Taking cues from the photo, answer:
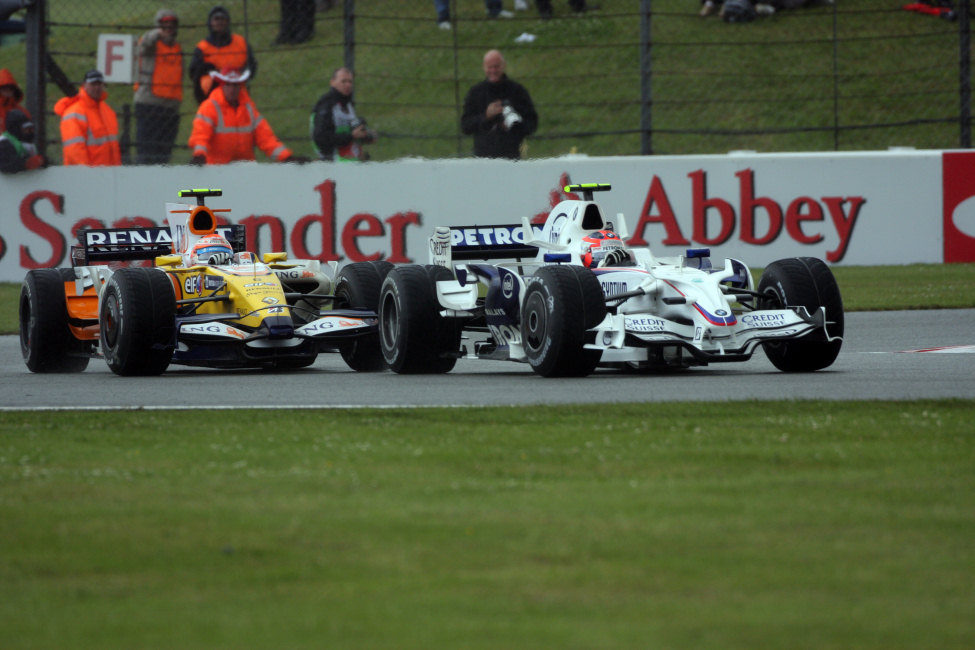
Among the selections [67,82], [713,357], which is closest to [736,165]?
[67,82]

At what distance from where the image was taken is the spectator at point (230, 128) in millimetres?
19891

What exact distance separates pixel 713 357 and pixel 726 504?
187 inches

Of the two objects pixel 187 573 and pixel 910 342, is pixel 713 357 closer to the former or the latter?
pixel 910 342

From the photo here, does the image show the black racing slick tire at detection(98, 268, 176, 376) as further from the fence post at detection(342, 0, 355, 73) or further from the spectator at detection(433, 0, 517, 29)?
the spectator at detection(433, 0, 517, 29)

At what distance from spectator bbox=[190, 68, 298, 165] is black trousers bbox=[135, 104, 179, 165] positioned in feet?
1.01

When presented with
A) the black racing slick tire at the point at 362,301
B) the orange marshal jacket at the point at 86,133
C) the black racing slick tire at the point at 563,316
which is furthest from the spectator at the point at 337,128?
the black racing slick tire at the point at 563,316

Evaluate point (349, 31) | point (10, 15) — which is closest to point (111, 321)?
point (349, 31)

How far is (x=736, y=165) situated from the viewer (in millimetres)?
20203

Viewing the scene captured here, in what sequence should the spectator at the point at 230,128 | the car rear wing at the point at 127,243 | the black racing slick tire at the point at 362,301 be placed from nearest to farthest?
the black racing slick tire at the point at 362,301 → the car rear wing at the point at 127,243 → the spectator at the point at 230,128

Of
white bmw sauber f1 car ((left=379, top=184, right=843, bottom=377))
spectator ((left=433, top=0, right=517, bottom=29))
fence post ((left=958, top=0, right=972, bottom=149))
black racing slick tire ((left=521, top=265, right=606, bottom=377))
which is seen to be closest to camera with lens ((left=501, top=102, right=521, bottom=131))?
spectator ((left=433, top=0, right=517, bottom=29))

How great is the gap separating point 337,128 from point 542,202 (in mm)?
2719

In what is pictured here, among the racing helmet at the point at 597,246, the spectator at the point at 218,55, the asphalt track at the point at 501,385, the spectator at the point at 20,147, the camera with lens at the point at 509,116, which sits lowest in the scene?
the asphalt track at the point at 501,385

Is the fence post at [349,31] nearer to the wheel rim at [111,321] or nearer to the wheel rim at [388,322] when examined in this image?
the wheel rim at [388,322]

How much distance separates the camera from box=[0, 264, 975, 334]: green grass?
16.9 m
